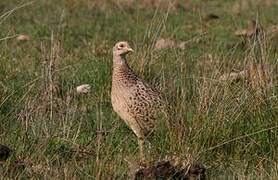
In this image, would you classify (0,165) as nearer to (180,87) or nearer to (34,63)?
(180,87)

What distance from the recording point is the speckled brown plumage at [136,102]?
22.8 feet

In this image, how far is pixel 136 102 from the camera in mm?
7004

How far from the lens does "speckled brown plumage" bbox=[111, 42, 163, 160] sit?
6.94 metres

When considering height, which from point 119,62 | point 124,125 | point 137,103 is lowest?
point 124,125

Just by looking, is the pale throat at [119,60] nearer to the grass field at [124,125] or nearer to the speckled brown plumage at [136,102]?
the speckled brown plumage at [136,102]

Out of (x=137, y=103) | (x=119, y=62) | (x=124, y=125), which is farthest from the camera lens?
(x=124, y=125)

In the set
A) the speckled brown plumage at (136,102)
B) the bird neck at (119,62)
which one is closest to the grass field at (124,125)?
the speckled brown plumage at (136,102)

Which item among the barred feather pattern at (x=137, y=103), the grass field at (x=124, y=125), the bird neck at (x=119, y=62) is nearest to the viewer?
the grass field at (x=124, y=125)

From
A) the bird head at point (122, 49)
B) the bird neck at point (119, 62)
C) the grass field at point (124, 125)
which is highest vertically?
the bird head at point (122, 49)

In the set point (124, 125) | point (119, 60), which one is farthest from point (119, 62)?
point (124, 125)

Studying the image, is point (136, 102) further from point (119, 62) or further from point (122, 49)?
point (122, 49)

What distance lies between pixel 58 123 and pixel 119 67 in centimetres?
72

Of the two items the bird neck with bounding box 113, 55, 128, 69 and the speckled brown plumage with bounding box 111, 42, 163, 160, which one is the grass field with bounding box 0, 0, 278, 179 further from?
the bird neck with bounding box 113, 55, 128, 69

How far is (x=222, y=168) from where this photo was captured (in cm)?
653
